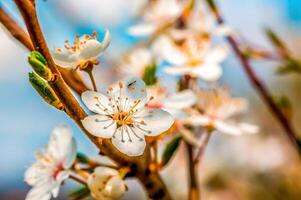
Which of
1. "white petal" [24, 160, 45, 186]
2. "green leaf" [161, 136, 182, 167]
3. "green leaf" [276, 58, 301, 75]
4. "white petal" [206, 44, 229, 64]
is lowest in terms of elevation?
"green leaf" [276, 58, 301, 75]

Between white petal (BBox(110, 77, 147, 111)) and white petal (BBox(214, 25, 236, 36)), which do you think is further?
white petal (BBox(214, 25, 236, 36))

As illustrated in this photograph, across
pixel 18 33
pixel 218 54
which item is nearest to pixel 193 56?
pixel 218 54

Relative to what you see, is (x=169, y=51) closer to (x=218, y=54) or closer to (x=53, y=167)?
(x=218, y=54)

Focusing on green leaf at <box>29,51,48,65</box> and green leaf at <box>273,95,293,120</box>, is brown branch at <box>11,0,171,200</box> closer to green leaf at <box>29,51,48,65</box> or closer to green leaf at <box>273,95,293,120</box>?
green leaf at <box>29,51,48,65</box>

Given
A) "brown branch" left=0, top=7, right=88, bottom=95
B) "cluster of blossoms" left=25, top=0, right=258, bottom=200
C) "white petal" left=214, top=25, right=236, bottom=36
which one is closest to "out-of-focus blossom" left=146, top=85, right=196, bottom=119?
"cluster of blossoms" left=25, top=0, right=258, bottom=200

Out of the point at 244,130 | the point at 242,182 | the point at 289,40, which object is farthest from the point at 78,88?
the point at 289,40

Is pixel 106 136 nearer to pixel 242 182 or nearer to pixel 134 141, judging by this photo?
pixel 134 141

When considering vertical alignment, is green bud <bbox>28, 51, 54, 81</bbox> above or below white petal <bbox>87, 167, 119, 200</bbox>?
above
